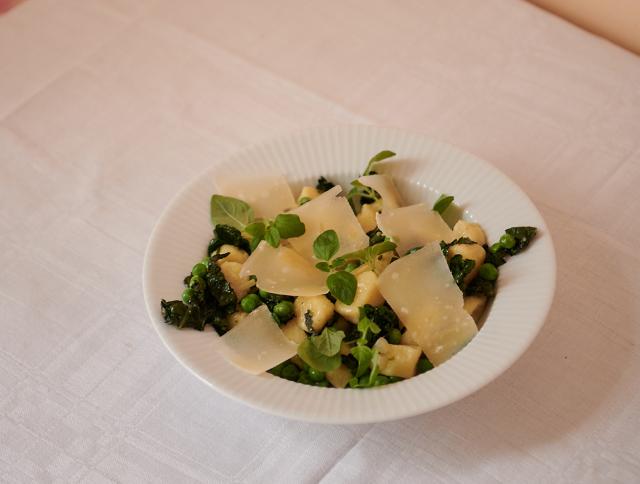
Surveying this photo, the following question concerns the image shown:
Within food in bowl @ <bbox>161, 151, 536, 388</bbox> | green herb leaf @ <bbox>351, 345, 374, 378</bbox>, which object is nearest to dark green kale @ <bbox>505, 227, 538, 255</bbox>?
food in bowl @ <bbox>161, 151, 536, 388</bbox>

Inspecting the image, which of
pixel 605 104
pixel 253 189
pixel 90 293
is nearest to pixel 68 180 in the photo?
pixel 90 293

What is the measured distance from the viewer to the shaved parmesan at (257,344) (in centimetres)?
123

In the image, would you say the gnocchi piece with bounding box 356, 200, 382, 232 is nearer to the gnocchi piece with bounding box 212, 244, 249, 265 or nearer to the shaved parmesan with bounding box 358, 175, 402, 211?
the shaved parmesan with bounding box 358, 175, 402, 211

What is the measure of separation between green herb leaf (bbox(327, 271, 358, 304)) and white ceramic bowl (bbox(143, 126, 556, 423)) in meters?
0.16

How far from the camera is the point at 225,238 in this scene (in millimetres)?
1437

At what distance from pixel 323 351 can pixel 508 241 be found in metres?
0.39

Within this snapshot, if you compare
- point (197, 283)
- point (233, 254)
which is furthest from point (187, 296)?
point (233, 254)

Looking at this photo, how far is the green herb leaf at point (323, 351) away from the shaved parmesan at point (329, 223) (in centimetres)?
20

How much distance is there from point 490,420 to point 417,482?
168mm

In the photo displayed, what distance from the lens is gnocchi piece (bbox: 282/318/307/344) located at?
1290mm

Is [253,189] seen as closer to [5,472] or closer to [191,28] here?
[5,472]

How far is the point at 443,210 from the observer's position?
1.46m

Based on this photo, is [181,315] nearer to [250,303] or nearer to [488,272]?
[250,303]

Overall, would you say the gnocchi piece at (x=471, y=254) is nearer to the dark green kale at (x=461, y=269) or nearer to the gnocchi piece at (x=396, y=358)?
the dark green kale at (x=461, y=269)
